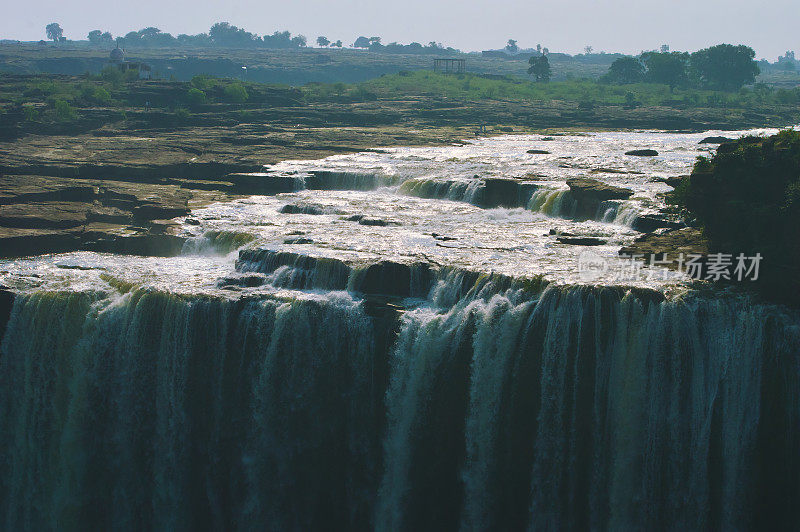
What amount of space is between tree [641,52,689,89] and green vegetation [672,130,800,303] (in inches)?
4680

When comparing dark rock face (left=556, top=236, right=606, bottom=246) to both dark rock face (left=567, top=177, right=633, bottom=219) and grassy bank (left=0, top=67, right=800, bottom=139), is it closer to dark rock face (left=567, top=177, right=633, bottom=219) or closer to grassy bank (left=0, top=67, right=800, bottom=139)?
dark rock face (left=567, top=177, right=633, bottom=219)

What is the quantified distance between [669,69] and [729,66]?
30.4ft

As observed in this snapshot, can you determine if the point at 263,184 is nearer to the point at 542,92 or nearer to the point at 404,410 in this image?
the point at 404,410

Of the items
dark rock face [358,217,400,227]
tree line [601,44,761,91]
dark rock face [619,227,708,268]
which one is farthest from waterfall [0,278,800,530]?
tree line [601,44,761,91]

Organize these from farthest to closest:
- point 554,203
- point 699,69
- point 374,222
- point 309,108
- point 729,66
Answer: point 699,69, point 729,66, point 309,108, point 554,203, point 374,222

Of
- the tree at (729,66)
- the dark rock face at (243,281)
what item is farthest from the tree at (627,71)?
the dark rock face at (243,281)

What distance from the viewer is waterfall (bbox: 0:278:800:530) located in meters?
22.2

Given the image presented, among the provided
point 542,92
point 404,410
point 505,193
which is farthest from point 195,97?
point 404,410

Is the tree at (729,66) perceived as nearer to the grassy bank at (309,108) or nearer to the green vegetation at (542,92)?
the green vegetation at (542,92)

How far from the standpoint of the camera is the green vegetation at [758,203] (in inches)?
948

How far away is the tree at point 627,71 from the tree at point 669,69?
382 cm

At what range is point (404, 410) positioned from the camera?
25250 mm

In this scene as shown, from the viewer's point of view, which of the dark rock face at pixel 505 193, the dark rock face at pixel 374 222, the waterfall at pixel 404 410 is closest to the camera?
the waterfall at pixel 404 410

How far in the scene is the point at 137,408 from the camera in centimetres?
2675
